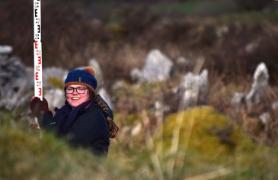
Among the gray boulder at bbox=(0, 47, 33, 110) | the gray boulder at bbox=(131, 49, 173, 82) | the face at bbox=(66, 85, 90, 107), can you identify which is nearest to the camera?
the face at bbox=(66, 85, 90, 107)

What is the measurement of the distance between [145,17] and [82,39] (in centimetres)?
692

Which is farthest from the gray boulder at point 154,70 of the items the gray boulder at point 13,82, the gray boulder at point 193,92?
the gray boulder at point 193,92

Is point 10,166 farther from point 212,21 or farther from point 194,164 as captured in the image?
point 212,21

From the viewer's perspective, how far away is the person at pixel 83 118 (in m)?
5.55

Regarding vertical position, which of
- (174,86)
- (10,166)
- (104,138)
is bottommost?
(174,86)

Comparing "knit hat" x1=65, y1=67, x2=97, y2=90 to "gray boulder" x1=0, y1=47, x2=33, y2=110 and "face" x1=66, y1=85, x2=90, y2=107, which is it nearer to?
"face" x1=66, y1=85, x2=90, y2=107

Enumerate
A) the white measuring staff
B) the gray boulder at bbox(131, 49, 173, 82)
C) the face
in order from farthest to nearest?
the gray boulder at bbox(131, 49, 173, 82) < the white measuring staff < the face

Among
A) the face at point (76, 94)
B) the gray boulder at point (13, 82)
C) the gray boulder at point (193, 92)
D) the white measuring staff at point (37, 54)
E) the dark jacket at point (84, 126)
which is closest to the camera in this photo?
the dark jacket at point (84, 126)

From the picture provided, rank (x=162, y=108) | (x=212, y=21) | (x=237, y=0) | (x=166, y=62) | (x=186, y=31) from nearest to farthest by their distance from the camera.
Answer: (x=162, y=108) < (x=166, y=62) < (x=186, y=31) < (x=212, y=21) < (x=237, y=0)

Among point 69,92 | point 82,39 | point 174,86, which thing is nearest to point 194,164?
point 69,92

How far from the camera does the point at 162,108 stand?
12.2 meters

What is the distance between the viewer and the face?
585 cm

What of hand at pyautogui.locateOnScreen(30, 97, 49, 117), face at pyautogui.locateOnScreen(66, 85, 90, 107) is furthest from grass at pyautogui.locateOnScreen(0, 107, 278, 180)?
hand at pyautogui.locateOnScreen(30, 97, 49, 117)

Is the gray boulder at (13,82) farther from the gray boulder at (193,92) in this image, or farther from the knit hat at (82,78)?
the knit hat at (82,78)
